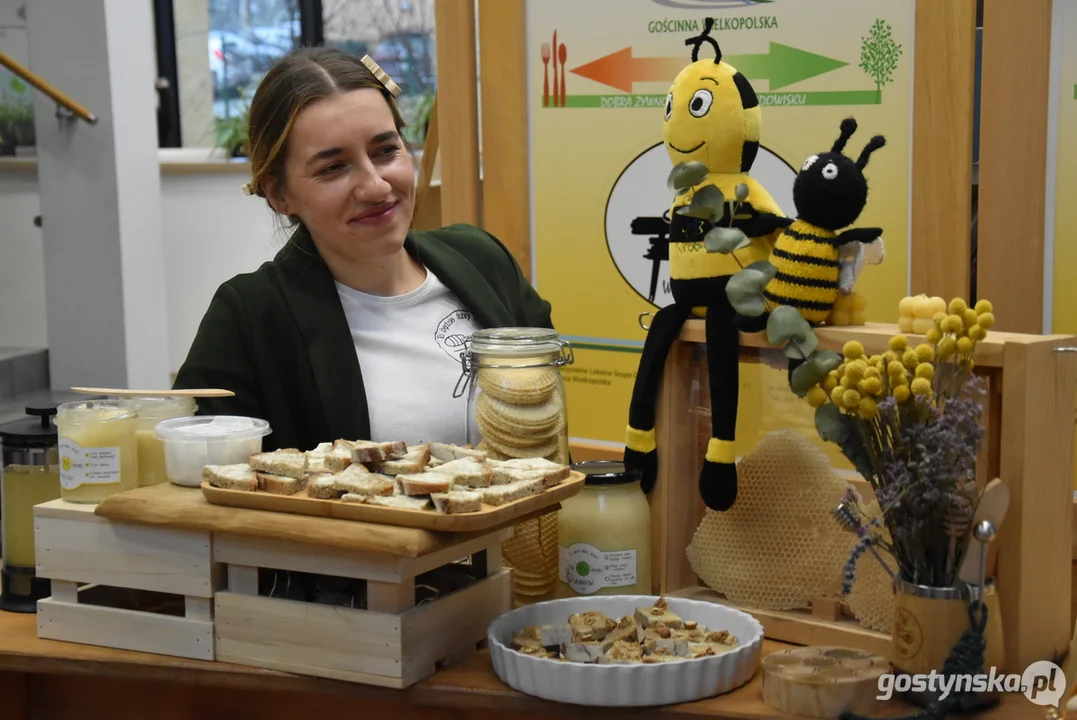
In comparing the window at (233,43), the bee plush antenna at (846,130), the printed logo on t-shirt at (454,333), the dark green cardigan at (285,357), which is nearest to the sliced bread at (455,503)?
the bee plush antenna at (846,130)

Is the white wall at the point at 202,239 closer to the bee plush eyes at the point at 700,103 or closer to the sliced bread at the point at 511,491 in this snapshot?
the bee plush eyes at the point at 700,103

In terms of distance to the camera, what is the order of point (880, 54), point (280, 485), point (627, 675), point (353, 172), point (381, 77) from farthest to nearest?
point (880, 54) → point (381, 77) → point (353, 172) → point (280, 485) → point (627, 675)

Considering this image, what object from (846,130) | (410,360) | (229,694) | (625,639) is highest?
(846,130)

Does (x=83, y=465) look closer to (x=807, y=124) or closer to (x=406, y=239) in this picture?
(x=406, y=239)

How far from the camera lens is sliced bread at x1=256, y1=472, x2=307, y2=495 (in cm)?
128

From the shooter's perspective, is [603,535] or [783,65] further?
[783,65]

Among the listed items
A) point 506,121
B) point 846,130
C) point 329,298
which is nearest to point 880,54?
point 506,121

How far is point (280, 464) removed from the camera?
1326mm

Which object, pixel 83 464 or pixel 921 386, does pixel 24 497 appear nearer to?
pixel 83 464

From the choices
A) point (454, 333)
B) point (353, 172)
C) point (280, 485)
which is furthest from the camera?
point (454, 333)

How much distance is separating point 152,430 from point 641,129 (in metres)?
1.37

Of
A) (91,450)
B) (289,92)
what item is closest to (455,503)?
(91,450)

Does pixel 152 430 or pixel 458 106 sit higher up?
pixel 458 106

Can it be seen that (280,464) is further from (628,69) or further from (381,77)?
(628,69)
